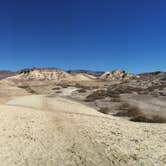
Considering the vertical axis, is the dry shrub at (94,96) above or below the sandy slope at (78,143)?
above

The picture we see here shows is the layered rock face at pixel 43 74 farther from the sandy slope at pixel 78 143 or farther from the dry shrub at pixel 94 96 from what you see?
the sandy slope at pixel 78 143

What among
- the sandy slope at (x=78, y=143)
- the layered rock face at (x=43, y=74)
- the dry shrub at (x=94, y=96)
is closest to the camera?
the sandy slope at (x=78, y=143)

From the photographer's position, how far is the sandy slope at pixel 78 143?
33.0ft

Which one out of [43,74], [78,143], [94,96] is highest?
[43,74]

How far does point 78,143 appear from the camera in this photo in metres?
12.0

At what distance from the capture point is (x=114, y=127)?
15.4 meters

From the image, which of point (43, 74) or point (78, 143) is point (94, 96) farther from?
point (43, 74)

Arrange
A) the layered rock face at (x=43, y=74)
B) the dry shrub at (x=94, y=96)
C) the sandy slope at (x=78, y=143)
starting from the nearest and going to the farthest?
1. the sandy slope at (x=78, y=143)
2. the dry shrub at (x=94, y=96)
3. the layered rock face at (x=43, y=74)

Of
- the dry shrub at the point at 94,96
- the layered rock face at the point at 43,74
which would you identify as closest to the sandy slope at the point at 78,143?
the dry shrub at the point at 94,96

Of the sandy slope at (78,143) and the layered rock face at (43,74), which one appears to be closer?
the sandy slope at (78,143)

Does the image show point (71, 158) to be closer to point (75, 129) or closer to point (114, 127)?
point (75, 129)

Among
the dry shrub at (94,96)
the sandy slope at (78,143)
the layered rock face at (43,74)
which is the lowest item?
the sandy slope at (78,143)

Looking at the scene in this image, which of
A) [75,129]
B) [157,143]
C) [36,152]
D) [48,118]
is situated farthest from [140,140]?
[48,118]

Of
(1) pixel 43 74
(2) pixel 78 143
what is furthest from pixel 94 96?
(1) pixel 43 74
